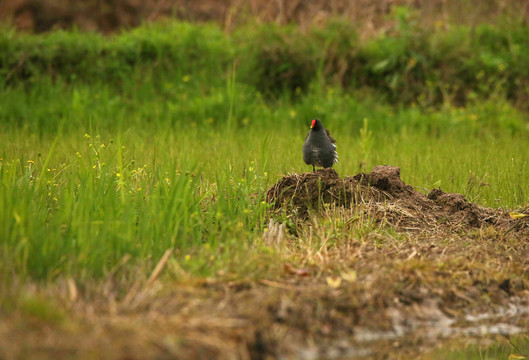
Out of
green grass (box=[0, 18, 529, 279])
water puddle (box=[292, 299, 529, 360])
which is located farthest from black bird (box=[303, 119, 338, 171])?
water puddle (box=[292, 299, 529, 360])

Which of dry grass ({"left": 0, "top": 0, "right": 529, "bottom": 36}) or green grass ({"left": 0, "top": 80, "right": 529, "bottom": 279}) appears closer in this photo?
green grass ({"left": 0, "top": 80, "right": 529, "bottom": 279})

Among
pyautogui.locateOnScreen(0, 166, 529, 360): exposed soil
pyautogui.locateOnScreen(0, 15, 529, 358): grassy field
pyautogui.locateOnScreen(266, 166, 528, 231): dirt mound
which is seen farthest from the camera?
pyautogui.locateOnScreen(266, 166, 528, 231): dirt mound

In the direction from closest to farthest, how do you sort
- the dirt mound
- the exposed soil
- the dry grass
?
the exposed soil
the dirt mound
the dry grass

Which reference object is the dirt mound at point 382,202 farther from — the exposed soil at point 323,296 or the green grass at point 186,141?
the green grass at point 186,141

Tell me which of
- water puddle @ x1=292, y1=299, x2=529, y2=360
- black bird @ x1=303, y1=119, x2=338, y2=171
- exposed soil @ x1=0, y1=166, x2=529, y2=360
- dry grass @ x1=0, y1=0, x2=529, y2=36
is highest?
dry grass @ x1=0, y1=0, x2=529, y2=36

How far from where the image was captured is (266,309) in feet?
11.7

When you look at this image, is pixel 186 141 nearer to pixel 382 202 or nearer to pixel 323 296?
pixel 382 202

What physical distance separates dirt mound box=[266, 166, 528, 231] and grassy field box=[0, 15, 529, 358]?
227 millimetres

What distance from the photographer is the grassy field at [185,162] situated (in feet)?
12.7

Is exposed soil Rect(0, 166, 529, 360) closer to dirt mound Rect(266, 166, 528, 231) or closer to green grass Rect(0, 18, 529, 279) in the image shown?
dirt mound Rect(266, 166, 528, 231)

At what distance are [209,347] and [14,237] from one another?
1.42 meters

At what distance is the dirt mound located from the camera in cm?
543

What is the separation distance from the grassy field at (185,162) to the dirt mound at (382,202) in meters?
0.23

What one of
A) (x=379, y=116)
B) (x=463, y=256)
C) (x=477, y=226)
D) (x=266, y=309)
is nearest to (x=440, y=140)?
(x=379, y=116)
